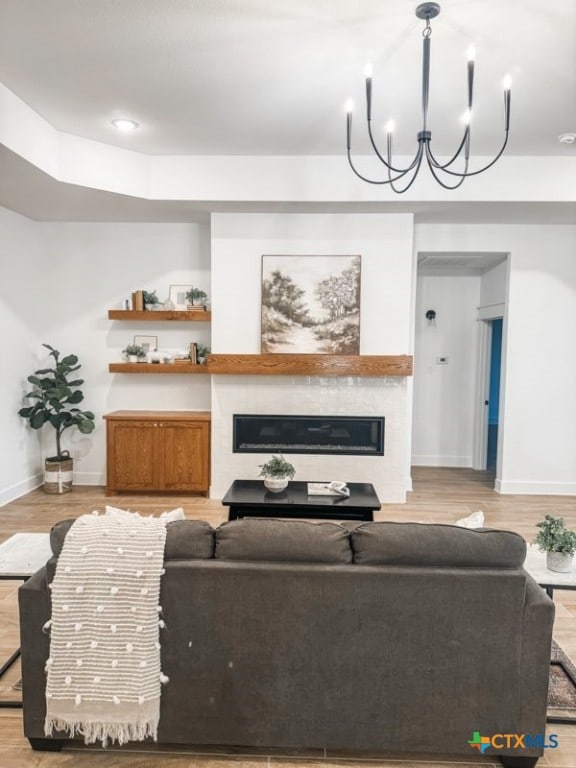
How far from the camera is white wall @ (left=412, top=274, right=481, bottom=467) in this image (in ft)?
21.1

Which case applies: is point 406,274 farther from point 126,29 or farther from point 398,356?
point 126,29

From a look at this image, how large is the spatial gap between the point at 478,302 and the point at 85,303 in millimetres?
4789

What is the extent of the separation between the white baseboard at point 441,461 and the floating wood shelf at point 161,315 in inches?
131

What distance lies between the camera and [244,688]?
5.90 feet

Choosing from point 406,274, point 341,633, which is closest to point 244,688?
point 341,633

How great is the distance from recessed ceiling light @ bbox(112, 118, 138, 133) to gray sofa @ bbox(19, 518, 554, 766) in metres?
3.28

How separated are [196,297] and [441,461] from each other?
3.78m

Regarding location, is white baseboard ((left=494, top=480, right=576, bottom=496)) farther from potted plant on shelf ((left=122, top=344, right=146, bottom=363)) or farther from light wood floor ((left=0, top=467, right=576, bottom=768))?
potted plant on shelf ((left=122, top=344, right=146, bottom=363))

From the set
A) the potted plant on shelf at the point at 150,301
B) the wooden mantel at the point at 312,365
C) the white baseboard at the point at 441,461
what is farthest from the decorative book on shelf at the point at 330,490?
the white baseboard at the point at 441,461

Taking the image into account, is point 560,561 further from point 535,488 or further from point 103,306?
point 103,306

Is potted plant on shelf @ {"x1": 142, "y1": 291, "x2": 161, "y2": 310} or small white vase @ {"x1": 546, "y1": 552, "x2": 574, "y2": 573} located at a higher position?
potted plant on shelf @ {"x1": 142, "y1": 291, "x2": 161, "y2": 310}

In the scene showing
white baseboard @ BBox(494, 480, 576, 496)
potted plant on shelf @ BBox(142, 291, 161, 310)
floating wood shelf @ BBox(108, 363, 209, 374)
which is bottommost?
white baseboard @ BBox(494, 480, 576, 496)

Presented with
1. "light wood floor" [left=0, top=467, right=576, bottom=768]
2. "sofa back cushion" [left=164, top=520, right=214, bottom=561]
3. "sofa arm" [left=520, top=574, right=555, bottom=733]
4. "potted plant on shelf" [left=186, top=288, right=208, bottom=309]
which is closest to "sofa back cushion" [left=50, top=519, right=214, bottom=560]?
"sofa back cushion" [left=164, top=520, right=214, bottom=561]

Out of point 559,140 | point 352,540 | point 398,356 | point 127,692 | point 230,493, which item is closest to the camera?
point 127,692
